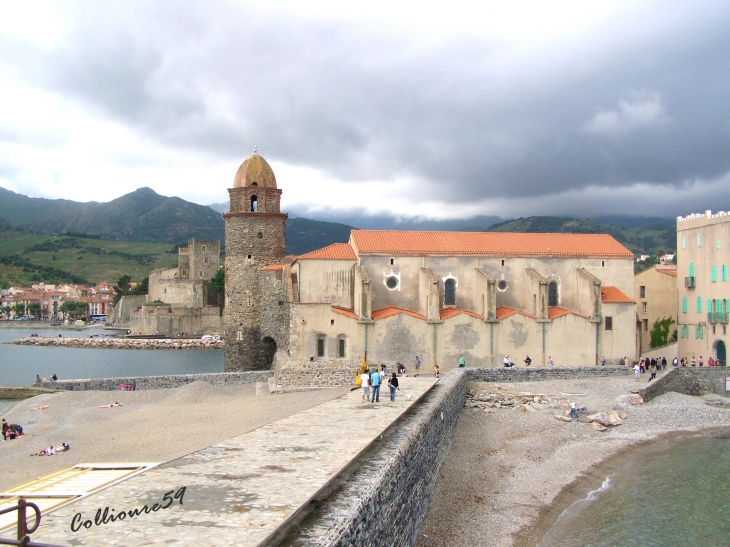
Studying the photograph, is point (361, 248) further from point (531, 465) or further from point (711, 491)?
point (711, 491)

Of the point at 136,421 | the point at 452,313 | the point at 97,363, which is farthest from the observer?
the point at 97,363

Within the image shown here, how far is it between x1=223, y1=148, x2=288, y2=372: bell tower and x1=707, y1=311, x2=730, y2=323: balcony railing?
78.8ft

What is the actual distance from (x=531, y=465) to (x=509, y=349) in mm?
13476

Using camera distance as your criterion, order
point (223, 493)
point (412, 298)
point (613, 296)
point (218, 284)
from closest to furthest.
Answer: point (223, 493)
point (412, 298)
point (613, 296)
point (218, 284)

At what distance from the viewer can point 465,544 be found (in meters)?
13.5

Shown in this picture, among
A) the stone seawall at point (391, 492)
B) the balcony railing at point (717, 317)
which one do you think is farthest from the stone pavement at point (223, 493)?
the balcony railing at point (717, 317)

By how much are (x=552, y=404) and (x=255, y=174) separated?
20892 mm

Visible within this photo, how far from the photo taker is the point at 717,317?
3538cm

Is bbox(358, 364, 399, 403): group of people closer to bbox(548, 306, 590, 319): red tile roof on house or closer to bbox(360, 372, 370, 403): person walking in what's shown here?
bbox(360, 372, 370, 403): person walking

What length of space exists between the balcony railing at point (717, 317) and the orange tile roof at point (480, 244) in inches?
206

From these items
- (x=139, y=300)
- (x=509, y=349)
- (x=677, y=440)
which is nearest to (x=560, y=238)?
(x=509, y=349)

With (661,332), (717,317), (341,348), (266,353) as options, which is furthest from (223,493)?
(661,332)

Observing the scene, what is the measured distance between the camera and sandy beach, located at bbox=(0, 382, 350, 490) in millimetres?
20219

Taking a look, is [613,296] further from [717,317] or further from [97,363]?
[97,363]
